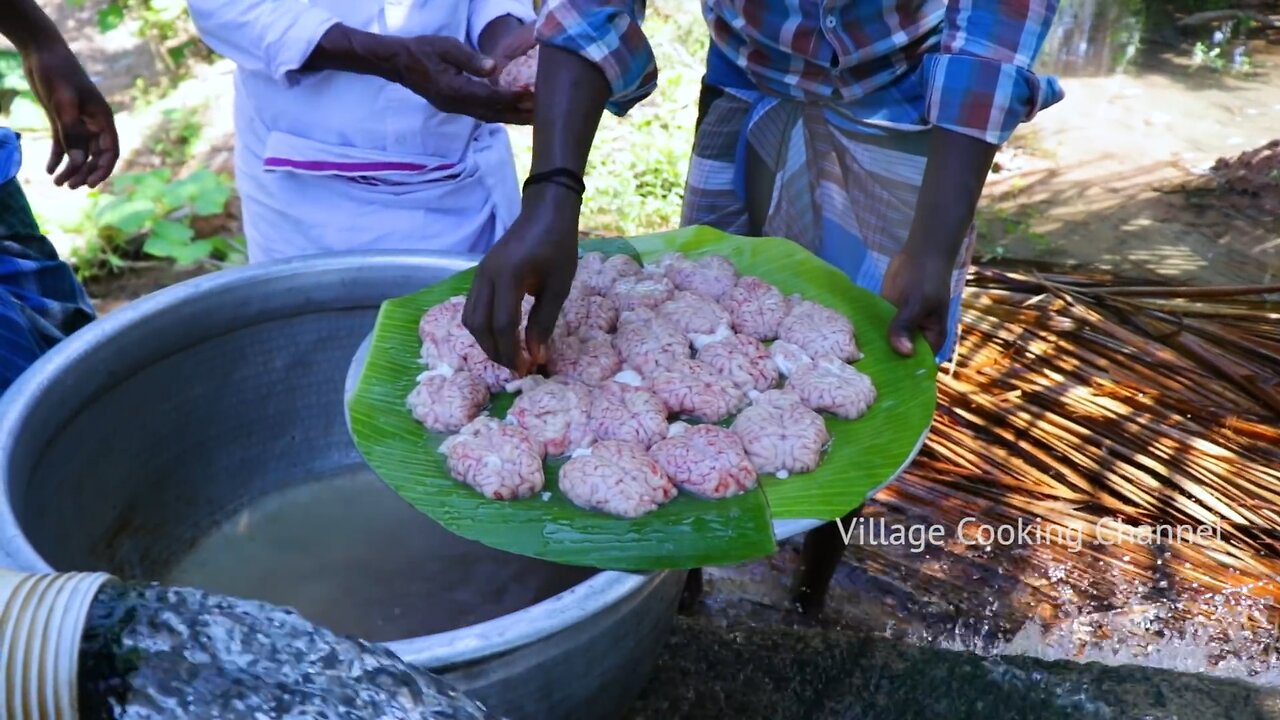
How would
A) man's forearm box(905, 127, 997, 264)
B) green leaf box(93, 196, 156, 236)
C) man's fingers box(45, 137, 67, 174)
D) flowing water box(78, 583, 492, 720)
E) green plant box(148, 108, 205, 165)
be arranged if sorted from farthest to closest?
1. green plant box(148, 108, 205, 165)
2. green leaf box(93, 196, 156, 236)
3. man's fingers box(45, 137, 67, 174)
4. man's forearm box(905, 127, 997, 264)
5. flowing water box(78, 583, 492, 720)

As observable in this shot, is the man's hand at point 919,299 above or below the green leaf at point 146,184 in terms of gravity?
above

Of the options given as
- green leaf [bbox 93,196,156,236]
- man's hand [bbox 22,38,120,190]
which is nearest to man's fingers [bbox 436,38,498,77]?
man's hand [bbox 22,38,120,190]

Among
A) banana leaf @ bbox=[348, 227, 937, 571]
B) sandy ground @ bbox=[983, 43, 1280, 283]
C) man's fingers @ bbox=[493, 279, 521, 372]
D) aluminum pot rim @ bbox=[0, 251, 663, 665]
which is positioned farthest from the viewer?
sandy ground @ bbox=[983, 43, 1280, 283]

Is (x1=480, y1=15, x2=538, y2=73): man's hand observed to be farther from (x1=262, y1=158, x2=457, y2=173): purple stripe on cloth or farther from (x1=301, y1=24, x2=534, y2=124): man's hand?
(x1=262, y1=158, x2=457, y2=173): purple stripe on cloth

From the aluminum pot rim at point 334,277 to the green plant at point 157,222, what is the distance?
2.66m

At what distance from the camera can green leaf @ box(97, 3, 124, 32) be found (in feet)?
19.0

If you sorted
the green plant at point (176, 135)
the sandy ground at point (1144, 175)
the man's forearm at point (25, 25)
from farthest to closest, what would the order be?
the green plant at point (176, 135) < the sandy ground at point (1144, 175) < the man's forearm at point (25, 25)

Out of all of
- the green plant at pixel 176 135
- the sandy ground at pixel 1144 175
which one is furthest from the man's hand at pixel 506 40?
the green plant at pixel 176 135

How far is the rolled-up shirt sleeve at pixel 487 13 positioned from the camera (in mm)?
2377

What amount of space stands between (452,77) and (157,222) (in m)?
2.90

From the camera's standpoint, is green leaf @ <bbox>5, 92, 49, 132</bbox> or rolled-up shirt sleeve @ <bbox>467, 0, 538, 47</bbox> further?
green leaf @ <bbox>5, 92, 49, 132</bbox>

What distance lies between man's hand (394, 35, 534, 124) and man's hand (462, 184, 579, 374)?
525mm

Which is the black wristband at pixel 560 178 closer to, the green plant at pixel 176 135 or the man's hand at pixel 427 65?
the man's hand at pixel 427 65

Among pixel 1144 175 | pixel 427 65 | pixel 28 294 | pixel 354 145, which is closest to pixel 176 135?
pixel 354 145
